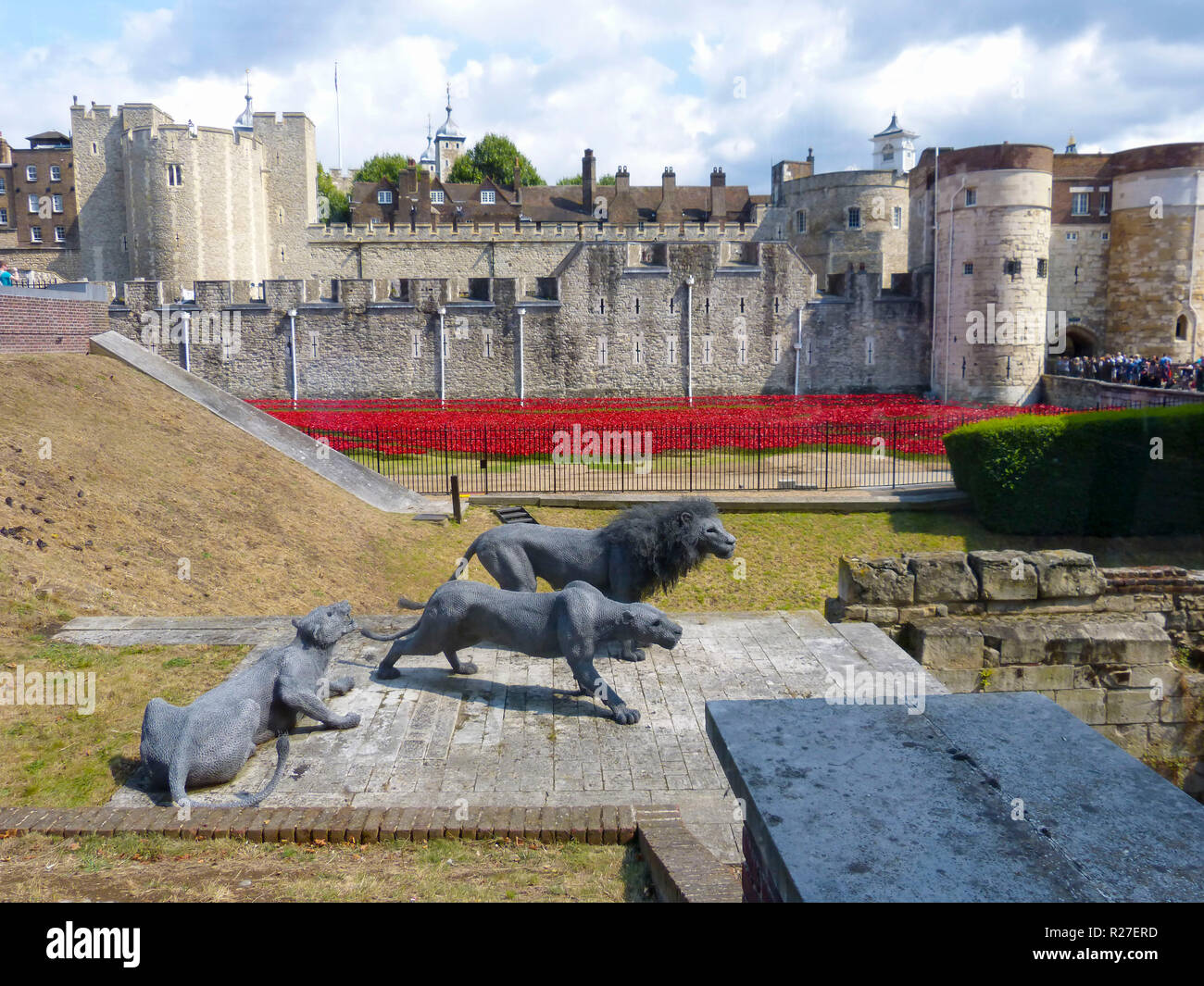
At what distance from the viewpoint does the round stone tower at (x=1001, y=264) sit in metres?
38.5

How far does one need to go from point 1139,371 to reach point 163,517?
111 feet

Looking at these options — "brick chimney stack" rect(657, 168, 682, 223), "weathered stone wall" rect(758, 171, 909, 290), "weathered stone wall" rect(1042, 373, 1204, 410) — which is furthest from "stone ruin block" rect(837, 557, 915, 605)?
"brick chimney stack" rect(657, 168, 682, 223)

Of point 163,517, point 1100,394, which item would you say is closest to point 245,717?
point 163,517

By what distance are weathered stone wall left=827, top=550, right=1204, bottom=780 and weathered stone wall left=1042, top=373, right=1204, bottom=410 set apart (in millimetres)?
16021

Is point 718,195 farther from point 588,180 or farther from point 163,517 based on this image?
point 163,517

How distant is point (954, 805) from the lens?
96.4 inches

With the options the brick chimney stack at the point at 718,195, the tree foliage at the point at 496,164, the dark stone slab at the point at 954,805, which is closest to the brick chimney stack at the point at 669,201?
the brick chimney stack at the point at 718,195

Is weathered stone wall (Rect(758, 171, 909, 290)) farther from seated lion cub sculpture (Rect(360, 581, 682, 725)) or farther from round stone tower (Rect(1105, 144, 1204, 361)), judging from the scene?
seated lion cub sculpture (Rect(360, 581, 682, 725))

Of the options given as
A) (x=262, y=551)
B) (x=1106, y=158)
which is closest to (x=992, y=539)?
(x=262, y=551)

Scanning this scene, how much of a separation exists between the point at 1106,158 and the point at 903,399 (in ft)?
56.6

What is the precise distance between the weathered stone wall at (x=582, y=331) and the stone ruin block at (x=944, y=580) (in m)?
31.4

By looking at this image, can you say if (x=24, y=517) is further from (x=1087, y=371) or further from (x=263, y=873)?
(x=1087, y=371)

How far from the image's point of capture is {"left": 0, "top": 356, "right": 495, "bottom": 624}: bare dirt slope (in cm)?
1139
